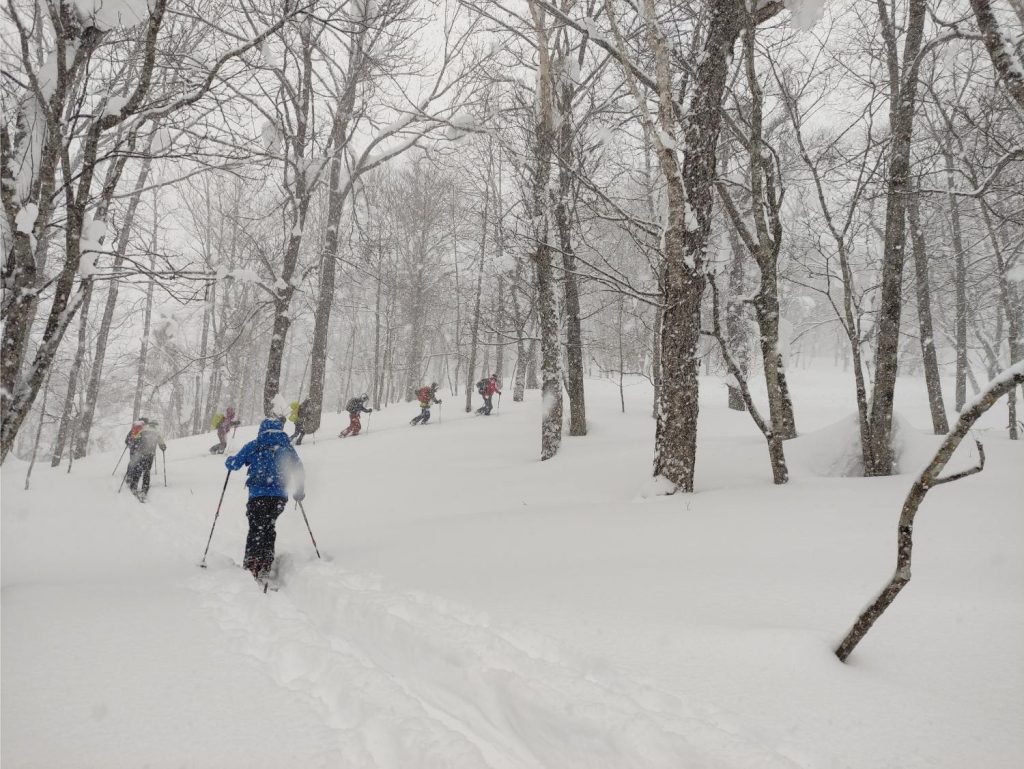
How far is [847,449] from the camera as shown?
22.7 feet

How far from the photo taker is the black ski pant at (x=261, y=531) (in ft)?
17.3

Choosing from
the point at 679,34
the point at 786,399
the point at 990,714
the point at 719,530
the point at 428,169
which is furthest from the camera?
the point at 428,169

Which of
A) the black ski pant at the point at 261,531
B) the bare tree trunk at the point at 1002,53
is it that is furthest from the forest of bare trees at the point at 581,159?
the black ski pant at the point at 261,531

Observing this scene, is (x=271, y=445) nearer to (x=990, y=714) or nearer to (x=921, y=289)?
(x=990, y=714)

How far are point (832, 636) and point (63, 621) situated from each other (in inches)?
186

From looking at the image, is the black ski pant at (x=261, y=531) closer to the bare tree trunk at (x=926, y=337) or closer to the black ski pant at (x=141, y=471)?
the black ski pant at (x=141, y=471)

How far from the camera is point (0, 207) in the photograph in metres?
3.43

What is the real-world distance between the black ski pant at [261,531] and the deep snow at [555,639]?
0.18 meters

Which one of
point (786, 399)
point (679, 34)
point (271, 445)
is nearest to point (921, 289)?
point (786, 399)

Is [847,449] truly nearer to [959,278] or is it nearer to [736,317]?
[736,317]

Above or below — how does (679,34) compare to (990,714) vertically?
above

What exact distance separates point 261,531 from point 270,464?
2.28ft

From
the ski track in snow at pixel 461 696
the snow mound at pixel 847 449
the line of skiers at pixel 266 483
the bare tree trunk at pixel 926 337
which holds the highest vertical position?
the bare tree trunk at pixel 926 337

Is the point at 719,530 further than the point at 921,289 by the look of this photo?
No
